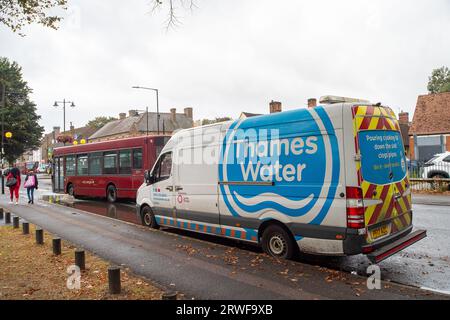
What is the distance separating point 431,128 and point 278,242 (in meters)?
33.6

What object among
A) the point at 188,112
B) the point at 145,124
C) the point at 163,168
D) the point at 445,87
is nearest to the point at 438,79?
the point at 445,87

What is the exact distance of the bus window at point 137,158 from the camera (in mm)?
15062

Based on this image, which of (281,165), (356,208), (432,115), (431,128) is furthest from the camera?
(432,115)

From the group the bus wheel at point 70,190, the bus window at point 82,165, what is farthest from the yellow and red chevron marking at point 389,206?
the bus wheel at point 70,190

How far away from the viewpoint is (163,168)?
9.66 metres

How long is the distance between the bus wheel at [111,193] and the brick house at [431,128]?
2779 cm

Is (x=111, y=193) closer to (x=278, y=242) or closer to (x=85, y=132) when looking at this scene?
(x=278, y=242)

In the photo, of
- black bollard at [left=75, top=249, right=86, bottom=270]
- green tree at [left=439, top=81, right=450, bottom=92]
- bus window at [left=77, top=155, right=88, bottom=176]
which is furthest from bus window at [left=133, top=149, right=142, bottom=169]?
green tree at [left=439, top=81, right=450, bottom=92]

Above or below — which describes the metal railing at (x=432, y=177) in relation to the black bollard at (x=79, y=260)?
above

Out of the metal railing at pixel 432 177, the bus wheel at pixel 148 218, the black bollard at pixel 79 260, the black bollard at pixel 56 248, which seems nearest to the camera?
the black bollard at pixel 79 260

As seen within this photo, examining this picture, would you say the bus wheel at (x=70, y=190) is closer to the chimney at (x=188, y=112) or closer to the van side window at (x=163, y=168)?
the van side window at (x=163, y=168)

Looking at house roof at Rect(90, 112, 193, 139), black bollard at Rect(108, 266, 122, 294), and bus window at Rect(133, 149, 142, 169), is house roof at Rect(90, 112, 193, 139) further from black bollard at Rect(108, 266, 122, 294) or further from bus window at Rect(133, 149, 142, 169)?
black bollard at Rect(108, 266, 122, 294)
